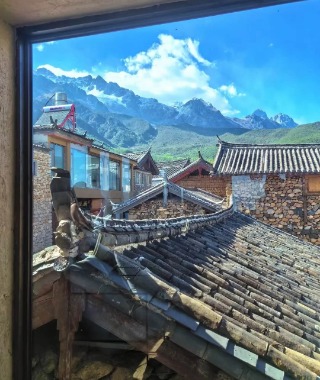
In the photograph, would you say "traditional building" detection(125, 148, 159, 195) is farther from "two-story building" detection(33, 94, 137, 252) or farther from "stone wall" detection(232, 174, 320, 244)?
"stone wall" detection(232, 174, 320, 244)

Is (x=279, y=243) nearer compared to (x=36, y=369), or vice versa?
(x=36, y=369)

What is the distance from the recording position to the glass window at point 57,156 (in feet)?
5.32

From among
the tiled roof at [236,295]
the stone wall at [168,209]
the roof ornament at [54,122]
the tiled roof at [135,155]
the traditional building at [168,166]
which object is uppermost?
the roof ornament at [54,122]

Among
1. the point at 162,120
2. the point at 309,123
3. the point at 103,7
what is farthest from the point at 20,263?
the point at 309,123

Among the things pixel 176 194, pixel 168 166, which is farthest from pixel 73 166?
pixel 176 194

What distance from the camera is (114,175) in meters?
2.16

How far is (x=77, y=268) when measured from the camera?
1539 mm

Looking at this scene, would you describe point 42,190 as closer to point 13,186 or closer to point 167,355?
point 13,186

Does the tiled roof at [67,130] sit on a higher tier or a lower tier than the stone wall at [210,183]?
higher

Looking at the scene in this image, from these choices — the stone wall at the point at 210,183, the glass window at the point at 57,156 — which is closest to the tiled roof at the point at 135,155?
the glass window at the point at 57,156

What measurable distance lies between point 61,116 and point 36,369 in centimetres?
115

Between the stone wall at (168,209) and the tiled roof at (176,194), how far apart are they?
67 millimetres

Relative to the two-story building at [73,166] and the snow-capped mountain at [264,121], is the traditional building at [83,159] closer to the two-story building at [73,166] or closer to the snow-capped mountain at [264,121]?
the two-story building at [73,166]

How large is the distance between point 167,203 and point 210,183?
0.86 m
